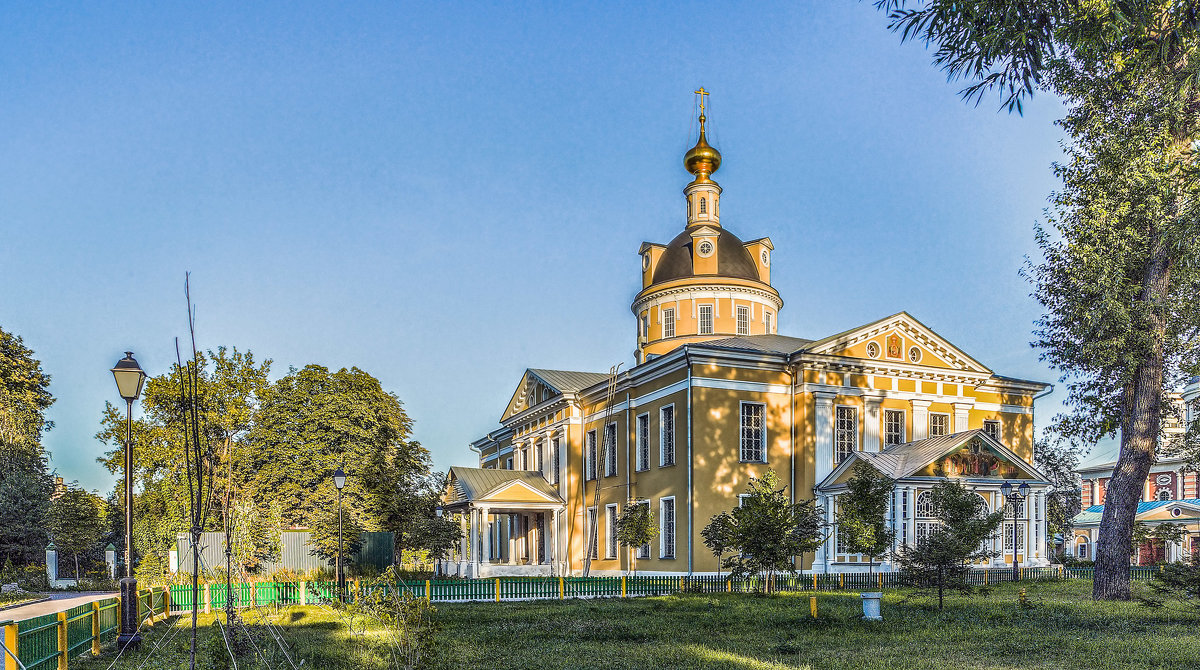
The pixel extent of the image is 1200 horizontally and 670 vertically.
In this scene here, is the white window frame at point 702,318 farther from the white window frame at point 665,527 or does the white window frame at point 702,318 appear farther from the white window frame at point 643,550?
the white window frame at point 665,527

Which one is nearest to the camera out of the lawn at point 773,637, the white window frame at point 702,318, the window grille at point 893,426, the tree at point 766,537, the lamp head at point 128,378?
the lawn at point 773,637

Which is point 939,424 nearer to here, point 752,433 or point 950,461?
point 950,461

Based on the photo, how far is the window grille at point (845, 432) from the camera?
106 ft

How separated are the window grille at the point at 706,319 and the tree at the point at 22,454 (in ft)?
92.0

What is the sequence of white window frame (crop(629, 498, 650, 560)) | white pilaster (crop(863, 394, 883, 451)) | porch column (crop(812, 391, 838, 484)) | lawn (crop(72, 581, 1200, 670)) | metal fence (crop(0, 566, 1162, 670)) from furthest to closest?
white pilaster (crop(863, 394, 883, 451)) → white window frame (crop(629, 498, 650, 560)) → porch column (crop(812, 391, 838, 484)) → metal fence (crop(0, 566, 1162, 670)) → lawn (crop(72, 581, 1200, 670))

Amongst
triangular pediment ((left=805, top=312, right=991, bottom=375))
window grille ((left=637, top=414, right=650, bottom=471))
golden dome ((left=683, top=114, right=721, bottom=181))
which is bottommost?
window grille ((left=637, top=414, right=650, bottom=471))

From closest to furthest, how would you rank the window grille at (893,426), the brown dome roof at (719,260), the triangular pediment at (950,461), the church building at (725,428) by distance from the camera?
the triangular pediment at (950,461), the church building at (725,428), the window grille at (893,426), the brown dome roof at (719,260)

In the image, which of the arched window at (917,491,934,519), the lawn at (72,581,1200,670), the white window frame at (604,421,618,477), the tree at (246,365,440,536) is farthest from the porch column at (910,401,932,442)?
the tree at (246,365,440,536)

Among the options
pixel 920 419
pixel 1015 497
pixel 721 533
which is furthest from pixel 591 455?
pixel 1015 497

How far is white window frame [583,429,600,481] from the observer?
123ft

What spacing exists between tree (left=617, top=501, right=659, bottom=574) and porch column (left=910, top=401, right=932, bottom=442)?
396 inches

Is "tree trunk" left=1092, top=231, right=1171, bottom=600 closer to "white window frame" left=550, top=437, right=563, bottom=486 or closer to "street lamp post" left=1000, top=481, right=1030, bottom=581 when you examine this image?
"street lamp post" left=1000, top=481, right=1030, bottom=581

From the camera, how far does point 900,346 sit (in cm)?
3366

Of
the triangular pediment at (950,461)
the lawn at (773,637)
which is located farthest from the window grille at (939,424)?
the lawn at (773,637)
